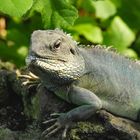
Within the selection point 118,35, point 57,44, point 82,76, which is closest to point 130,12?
point 118,35

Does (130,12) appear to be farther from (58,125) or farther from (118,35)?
(58,125)

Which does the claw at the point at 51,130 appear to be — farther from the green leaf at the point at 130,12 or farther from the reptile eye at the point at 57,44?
the green leaf at the point at 130,12

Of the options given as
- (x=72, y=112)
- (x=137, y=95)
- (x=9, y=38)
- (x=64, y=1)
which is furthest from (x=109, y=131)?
(x=9, y=38)

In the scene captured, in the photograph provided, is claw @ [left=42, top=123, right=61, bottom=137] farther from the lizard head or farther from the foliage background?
the foliage background

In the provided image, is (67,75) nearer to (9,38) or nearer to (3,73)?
(3,73)

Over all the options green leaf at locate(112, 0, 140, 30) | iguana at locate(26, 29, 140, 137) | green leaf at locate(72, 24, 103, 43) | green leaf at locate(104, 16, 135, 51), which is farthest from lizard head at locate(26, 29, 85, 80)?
green leaf at locate(112, 0, 140, 30)
